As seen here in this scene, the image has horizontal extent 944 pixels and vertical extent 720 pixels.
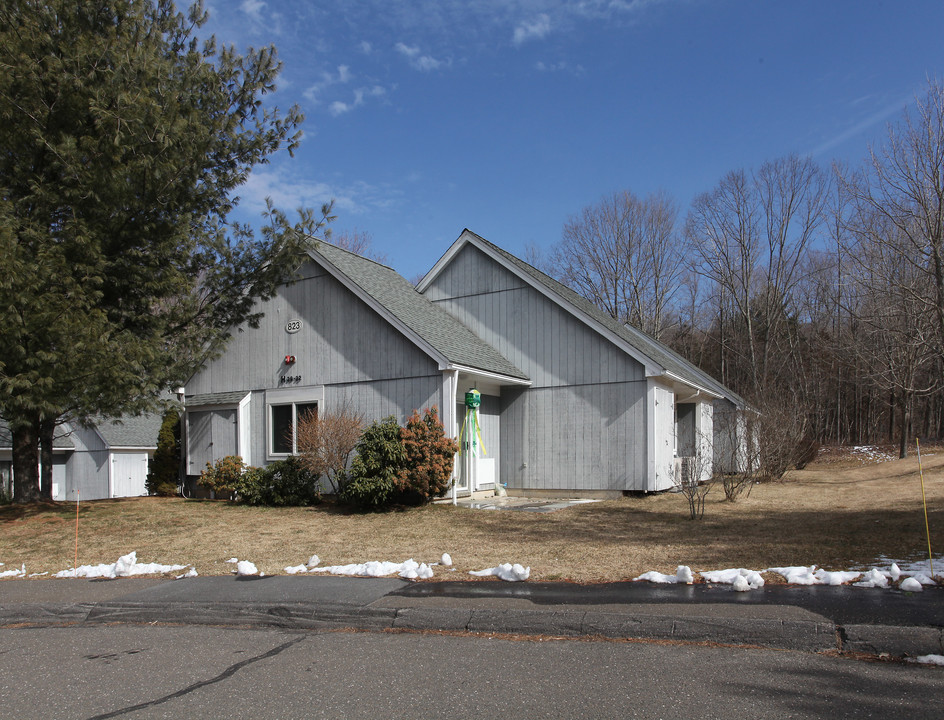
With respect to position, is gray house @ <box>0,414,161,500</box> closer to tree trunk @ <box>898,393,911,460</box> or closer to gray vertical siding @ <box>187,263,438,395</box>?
gray vertical siding @ <box>187,263,438,395</box>

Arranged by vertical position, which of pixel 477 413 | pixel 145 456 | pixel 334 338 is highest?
pixel 334 338

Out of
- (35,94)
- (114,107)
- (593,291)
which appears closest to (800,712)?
(114,107)

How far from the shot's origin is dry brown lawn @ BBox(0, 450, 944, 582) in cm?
851

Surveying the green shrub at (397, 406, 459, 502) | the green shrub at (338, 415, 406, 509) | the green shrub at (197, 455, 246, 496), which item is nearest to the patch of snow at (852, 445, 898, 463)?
the green shrub at (397, 406, 459, 502)

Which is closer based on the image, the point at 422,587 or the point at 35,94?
the point at 422,587

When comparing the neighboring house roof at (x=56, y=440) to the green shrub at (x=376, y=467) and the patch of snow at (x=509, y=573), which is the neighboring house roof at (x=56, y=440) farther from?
the patch of snow at (x=509, y=573)

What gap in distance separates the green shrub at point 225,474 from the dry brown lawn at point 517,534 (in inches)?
17.3

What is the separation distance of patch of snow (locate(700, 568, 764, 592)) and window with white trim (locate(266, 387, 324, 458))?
35.7 ft

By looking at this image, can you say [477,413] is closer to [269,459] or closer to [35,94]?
[269,459]

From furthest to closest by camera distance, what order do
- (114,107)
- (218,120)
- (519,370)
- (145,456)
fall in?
1. (145,456)
2. (519,370)
3. (218,120)
4. (114,107)

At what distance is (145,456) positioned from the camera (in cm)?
3209

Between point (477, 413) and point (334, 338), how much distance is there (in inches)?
144

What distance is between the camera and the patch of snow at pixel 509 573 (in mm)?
7516

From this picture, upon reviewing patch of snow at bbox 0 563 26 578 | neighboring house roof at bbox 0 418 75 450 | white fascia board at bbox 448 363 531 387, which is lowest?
patch of snow at bbox 0 563 26 578
